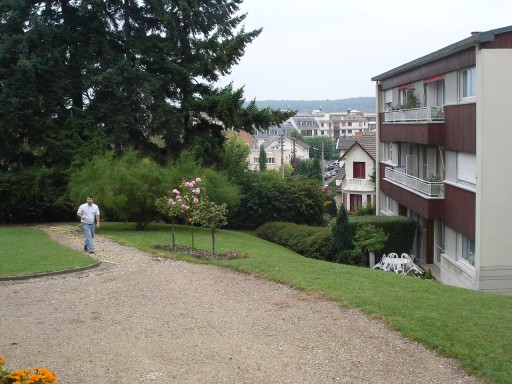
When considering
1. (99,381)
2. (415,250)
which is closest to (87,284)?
(99,381)

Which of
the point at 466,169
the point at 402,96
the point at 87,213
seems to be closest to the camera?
the point at 87,213

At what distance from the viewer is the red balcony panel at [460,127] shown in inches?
845

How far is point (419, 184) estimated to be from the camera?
27.2 m

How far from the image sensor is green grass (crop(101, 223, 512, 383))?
9.29 m

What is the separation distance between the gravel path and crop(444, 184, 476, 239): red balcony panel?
9126 millimetres

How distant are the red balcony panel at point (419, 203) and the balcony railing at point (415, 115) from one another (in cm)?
306

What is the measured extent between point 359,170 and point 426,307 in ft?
154

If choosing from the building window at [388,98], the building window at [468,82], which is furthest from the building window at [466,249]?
the building window at [388,98]

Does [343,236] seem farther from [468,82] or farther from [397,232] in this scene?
[468,82]

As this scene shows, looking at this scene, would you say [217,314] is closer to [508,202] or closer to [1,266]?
[1,266]

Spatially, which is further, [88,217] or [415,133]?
[415,133]

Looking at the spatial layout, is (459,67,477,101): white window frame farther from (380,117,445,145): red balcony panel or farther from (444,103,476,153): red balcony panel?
(380,117,445,145): red balcony panel

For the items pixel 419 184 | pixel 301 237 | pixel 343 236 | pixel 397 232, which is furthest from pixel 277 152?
pixel 419 184

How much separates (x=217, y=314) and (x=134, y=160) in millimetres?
18227
